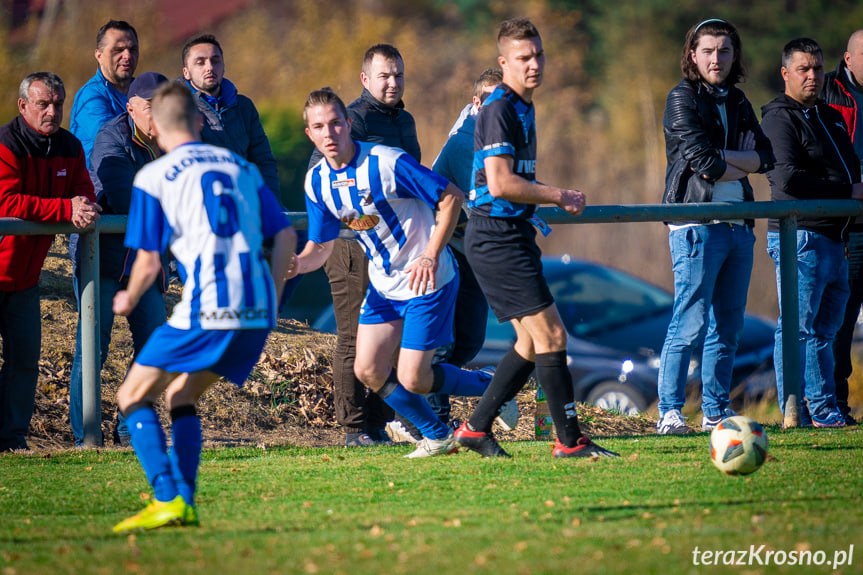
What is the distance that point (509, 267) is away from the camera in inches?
237

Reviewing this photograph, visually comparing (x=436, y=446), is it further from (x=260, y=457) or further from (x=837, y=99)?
(x=837, y=99)

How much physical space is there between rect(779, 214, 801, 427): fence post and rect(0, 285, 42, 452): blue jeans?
509 cm

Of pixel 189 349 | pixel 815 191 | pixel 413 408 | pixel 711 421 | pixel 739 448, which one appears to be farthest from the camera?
pixel 815 191

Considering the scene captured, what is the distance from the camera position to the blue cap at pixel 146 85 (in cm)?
713

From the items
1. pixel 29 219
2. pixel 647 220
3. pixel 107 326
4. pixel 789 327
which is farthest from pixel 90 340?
pixel 789 327

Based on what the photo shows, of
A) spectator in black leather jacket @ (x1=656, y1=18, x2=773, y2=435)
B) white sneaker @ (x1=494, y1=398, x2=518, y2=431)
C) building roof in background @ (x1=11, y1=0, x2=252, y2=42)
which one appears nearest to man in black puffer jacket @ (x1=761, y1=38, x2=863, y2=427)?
spectator in black leather jacket @ (x1=656, y1=18, x2=773, y2=435)

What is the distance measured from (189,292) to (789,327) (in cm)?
480

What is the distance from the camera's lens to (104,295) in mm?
7273

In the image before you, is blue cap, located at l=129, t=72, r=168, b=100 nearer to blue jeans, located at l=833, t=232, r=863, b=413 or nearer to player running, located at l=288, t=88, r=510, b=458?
player running, located at l=288, t=88, r=510, b=458

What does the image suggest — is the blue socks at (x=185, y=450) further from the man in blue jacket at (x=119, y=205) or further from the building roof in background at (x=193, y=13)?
the building roof in background at (x=193, y=13)

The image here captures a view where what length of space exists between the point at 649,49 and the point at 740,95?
25279 mm

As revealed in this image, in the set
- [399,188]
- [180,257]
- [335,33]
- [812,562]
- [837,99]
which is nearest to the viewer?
[812,562]

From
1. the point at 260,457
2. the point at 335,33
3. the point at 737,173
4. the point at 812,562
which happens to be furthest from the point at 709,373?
the point at 335,33

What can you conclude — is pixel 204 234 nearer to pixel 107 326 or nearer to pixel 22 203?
pixel 22 203
